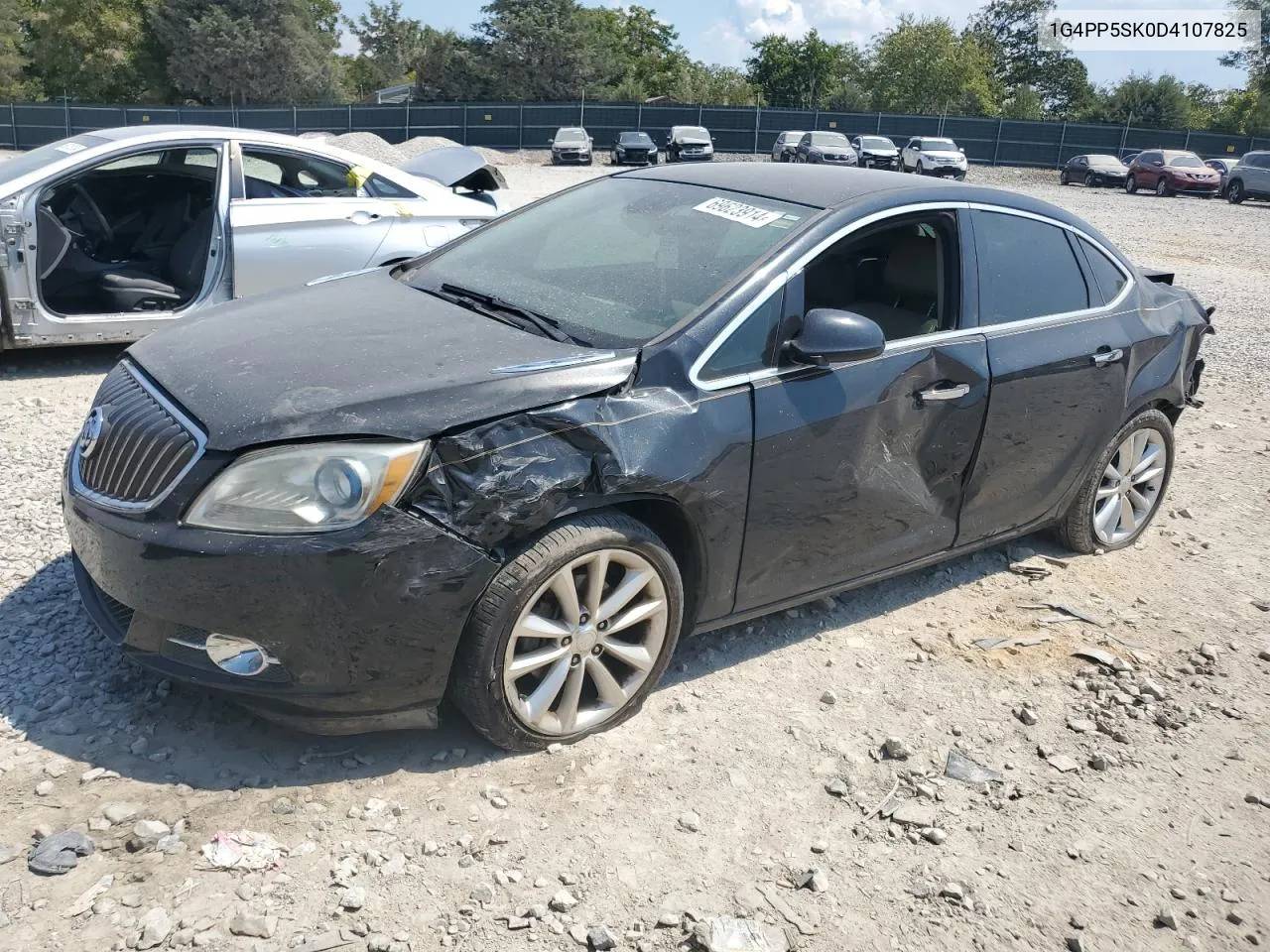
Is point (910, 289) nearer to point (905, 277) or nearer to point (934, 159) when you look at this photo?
point (905, 277)

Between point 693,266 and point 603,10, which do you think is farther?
point 603,10

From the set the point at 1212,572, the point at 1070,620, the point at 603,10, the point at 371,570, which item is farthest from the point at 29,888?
the point at 603,10

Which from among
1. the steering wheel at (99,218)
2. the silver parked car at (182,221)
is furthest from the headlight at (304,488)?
the steering wheel at (99,218)

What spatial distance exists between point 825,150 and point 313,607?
36886mm

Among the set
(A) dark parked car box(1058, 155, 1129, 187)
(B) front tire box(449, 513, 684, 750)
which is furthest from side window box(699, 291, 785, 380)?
(A) dark parked car box(1058, 155, 1129, 187)

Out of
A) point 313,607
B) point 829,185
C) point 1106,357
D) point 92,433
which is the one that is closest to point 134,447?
point 92,433

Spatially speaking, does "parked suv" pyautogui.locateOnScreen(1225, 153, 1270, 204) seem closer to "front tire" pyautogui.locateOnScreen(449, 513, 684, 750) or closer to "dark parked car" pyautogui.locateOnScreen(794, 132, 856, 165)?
"dark parked car" pyautogui.locateOnScreen(794, 132, 856, 165)

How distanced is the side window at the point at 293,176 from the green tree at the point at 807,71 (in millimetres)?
76168

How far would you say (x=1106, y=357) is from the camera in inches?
178

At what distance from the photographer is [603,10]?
3310 inches

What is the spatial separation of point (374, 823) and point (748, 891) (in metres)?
1.00

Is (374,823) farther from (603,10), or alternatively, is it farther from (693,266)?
(603,10)

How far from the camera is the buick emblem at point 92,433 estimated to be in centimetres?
324

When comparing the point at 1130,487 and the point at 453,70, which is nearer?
the point at 1130,487
